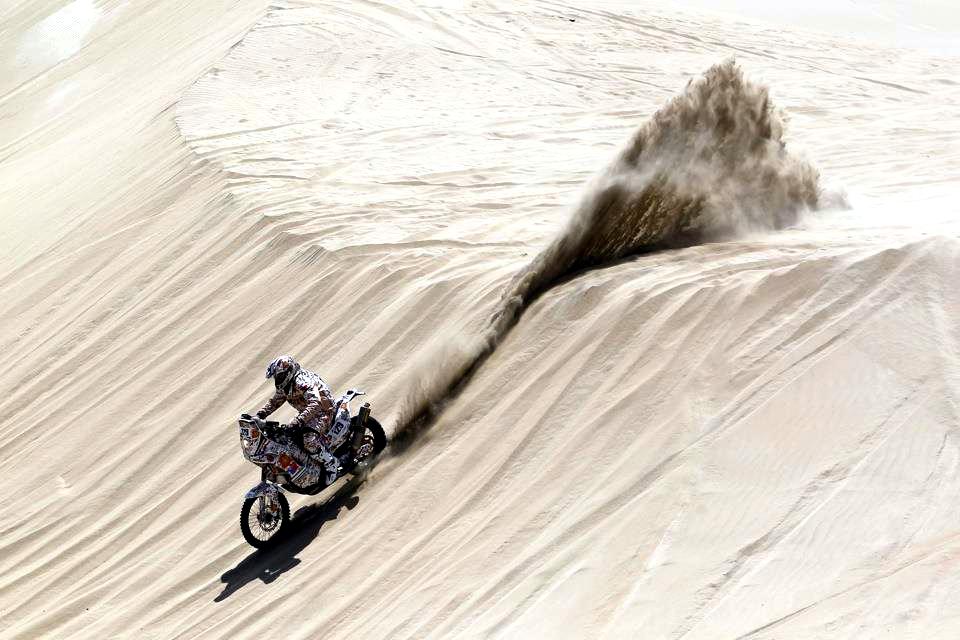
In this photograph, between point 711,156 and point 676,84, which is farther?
point 676,84

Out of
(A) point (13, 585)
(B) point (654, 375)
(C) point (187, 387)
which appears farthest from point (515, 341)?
(A) point (13, 585)

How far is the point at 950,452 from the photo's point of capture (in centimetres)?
579

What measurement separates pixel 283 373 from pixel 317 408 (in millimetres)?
357

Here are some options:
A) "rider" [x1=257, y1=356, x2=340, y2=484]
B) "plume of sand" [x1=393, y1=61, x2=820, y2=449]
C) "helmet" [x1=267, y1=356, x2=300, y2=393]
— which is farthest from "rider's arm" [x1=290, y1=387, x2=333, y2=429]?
"plume of sand" [x1=393, y1=61, x2=820, y2=449]

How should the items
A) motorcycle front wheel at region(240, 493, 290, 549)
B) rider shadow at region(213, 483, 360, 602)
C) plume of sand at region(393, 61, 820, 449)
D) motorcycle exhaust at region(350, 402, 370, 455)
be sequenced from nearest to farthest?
1. rider shadow at region(213, 483, 360, 602)
2. motorcycle front wheel at region(240, 493, 290, 549)
3. motorcycle exhaust at region(350, 402, 370, 455)
4. plume of sand at region(393, 61, 820, 449)

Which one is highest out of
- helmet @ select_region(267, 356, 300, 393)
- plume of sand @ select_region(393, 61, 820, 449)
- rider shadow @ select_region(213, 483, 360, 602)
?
plume of sand @ select_region(393, 61, 820, 449)

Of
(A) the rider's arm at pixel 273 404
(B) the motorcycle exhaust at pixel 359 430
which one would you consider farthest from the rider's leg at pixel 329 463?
(A) the rider's arm at pixel 273 404

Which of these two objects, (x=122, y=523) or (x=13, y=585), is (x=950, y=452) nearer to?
(x=122, y=523)

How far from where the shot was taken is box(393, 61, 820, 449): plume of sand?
8.52m

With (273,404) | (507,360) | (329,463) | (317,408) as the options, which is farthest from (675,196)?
(273,404)

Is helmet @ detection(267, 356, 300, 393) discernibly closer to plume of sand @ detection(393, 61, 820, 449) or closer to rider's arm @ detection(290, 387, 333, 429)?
rider's arm @ detection(290, 387, 333, 429)

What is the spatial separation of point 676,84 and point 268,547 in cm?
1111

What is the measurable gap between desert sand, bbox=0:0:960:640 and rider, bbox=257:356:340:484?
48 centimetres

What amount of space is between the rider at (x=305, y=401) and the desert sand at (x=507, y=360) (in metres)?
0.48
